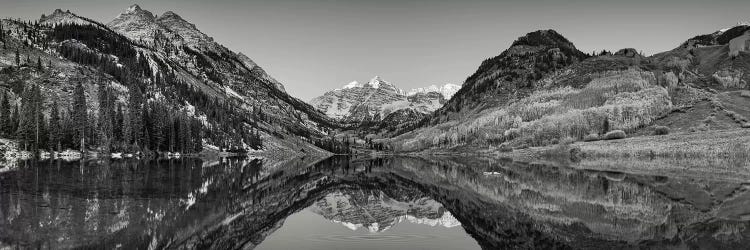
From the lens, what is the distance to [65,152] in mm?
121062

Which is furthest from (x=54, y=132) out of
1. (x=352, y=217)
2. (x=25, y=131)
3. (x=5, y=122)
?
(x=352, y=217)

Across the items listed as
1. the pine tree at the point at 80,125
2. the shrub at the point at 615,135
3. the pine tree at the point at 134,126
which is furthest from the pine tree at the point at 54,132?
the shrub at the point at 615,135

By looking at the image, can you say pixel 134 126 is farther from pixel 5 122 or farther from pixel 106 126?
pixel 5 122

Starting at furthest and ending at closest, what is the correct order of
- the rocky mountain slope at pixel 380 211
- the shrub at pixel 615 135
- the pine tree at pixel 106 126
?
the shrub at pixel 615 135 → the pine tree at pixel 106 126 → the rocky mountain slope at pixel 380 211

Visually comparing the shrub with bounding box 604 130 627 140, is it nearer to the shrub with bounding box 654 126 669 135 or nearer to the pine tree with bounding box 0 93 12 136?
the shrub with bounding box 654 126 669 135

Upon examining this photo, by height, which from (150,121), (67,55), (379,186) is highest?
(67,55)

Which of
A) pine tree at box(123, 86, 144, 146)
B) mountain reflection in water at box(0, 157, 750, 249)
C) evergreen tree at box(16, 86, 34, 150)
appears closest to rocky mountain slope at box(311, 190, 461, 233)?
mountain reflection in water at box(0, 157, 750, 249)

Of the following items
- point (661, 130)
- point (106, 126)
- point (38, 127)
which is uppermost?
point (106, 126)

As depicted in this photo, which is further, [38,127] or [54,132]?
[54,132]

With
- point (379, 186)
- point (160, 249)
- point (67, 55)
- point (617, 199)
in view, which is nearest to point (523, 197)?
point (617, 199)

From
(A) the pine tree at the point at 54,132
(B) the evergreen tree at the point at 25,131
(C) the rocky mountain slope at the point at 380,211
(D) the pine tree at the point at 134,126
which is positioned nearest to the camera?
(C) the rocky mountain slope at the point at 380,211

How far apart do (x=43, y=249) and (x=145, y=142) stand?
14234 cm

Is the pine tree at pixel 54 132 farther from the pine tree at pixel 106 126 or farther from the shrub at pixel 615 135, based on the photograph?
the shrub at pixel 615 135

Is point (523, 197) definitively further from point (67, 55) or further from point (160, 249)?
point (67, 55)
